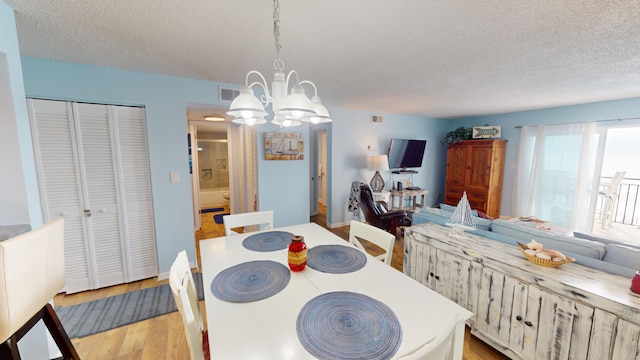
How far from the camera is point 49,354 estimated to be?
156 centimetres

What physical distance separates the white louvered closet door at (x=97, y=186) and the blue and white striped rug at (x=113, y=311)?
303 millimetres

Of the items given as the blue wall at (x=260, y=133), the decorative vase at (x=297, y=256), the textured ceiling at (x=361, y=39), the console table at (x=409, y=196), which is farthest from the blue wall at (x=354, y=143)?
the decorative vase at (x=297, y=256)

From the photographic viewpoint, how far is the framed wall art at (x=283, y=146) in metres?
3.20

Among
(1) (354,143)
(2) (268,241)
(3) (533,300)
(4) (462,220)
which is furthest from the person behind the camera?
(1) (354,143)

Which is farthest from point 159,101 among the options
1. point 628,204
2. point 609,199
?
point 628,204

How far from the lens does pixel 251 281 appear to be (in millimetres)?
1248

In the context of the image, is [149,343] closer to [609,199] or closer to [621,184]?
[609,199]

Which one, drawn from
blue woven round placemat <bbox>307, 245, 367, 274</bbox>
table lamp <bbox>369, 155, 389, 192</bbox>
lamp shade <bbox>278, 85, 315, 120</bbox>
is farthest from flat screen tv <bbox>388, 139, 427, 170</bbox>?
lamp shade <bbox>278, 85, 315, 120</bbox>

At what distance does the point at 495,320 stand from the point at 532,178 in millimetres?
4063

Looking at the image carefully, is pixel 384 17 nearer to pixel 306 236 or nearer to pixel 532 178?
pixel 306 236

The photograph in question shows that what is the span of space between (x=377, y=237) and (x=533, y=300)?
3.31ft

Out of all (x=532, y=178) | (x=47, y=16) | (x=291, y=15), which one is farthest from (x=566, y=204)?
(x=47, y=16)

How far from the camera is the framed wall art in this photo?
126 inches

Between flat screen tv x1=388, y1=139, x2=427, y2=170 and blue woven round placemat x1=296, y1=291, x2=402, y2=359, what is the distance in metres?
4.24
